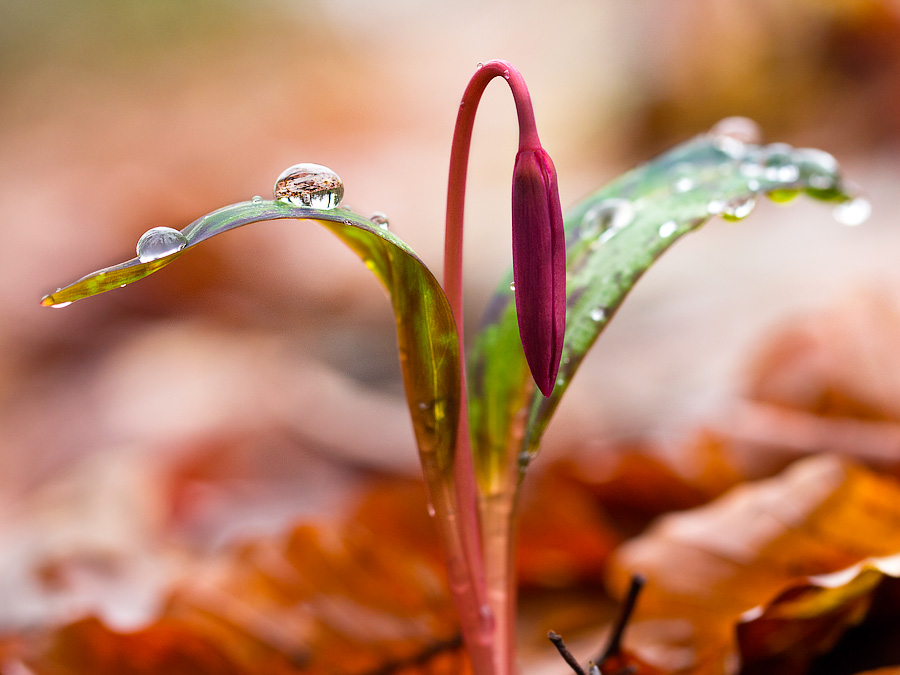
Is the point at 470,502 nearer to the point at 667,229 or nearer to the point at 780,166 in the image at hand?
the point at 667,229

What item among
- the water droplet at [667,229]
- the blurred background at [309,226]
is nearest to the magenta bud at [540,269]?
the water droplet at [667,229]

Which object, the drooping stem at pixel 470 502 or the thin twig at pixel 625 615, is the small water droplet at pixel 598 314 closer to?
the drooping stem at pixel 470 502

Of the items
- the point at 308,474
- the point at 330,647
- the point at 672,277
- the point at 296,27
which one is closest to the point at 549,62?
the point at 296,27

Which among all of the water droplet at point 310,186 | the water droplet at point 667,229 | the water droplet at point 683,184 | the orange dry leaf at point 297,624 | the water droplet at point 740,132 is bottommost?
the orange dry leaf at point 297,624

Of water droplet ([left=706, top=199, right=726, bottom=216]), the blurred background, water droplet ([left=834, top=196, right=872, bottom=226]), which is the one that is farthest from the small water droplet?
the blurred background

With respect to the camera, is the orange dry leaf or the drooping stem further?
the orange dry leaf

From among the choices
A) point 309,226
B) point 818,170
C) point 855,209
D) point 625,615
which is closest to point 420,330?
point 625,615

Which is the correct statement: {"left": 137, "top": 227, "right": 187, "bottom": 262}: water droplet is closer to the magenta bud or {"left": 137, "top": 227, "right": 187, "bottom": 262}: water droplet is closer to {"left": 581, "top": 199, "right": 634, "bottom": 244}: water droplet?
the magenta bud
